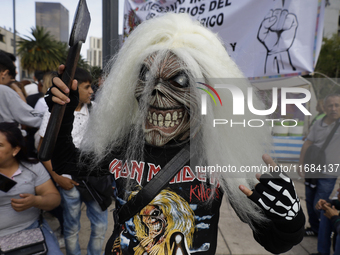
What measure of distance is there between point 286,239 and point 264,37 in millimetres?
2104

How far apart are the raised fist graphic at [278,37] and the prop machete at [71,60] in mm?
2021

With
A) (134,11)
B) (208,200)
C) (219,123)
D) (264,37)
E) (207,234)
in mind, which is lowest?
(207,234)

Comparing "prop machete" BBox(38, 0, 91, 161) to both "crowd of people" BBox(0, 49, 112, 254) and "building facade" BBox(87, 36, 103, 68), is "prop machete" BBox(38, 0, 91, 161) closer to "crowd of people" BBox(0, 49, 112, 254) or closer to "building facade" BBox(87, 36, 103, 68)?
"crowd of people" BBox(0, 49, 112, 254)

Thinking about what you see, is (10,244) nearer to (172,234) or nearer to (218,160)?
(172,234)

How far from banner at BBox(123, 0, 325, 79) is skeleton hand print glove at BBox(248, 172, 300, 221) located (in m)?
1.49

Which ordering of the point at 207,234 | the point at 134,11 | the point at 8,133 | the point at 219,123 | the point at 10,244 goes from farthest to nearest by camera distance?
1. the point at 134,11
2. the point at 8,133
3. the point at 10,244
4. the point at 219,123
5. the point at 207,234

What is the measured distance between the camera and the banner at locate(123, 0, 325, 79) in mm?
2436

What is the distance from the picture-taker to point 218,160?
128 cm

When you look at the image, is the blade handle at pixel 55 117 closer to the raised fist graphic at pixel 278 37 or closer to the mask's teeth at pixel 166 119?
the mask's teeth at pixel 166 119

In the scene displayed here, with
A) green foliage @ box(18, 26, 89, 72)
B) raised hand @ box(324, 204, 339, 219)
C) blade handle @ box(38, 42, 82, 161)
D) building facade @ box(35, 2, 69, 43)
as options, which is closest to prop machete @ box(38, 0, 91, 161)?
blade handle @ box(38, 42, 82, 161)

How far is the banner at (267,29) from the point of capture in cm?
244

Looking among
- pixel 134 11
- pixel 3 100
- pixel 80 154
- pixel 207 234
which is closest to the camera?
pixel 207 234

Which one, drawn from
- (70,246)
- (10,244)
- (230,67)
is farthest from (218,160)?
(70,246)

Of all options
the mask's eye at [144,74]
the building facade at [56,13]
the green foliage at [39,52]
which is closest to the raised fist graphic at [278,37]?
the mask's eye at [144,74]
